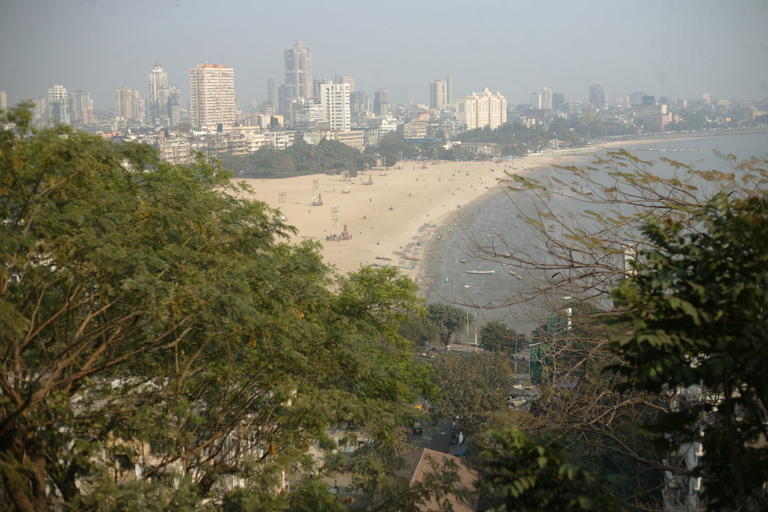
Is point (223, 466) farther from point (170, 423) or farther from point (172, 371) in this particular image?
point (172, 371)

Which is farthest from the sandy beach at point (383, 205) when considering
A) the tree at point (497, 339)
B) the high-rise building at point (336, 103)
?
the high-rise building at point (336, 103)

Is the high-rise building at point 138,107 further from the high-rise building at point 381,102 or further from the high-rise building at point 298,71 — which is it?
the high-rise building at point 381,102

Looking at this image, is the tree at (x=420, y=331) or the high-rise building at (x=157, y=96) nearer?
the tree at (x=420, y=331)

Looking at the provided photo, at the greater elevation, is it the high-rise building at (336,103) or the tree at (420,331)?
the high-rise building at (336,103)

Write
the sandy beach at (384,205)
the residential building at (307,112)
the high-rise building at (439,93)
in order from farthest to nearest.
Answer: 1. the high-rise building at (439,93)
2. the residential building at (307,112)
3. the sandy beach at (384,205)

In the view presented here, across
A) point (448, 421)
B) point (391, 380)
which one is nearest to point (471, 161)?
point (448, 421)

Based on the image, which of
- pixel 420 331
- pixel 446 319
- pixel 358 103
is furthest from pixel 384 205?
pixel 358 103

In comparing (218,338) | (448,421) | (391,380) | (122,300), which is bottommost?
(448,421)

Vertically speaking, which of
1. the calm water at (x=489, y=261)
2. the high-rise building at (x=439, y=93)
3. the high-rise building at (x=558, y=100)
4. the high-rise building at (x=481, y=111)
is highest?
the high-rise building at (x=439, y=93)
